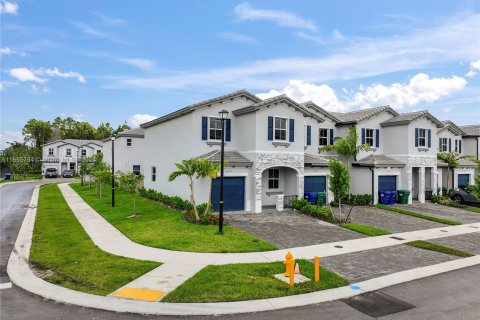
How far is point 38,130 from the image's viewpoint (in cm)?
8781

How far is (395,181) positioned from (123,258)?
24.2m

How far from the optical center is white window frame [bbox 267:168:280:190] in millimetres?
23938

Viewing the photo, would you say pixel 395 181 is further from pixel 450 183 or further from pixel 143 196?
pixel 143 196

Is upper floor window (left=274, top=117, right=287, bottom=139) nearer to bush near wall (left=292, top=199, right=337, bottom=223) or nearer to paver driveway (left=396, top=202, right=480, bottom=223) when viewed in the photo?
bush near wall (left=292, top=199, right=337, bottom=223)

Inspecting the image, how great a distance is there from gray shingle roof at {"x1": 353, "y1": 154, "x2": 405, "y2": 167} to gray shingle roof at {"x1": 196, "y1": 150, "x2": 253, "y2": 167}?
11297 millimetres

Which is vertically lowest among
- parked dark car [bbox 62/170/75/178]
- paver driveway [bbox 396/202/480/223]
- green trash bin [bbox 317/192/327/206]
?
paver driveway [bbox 396/202/480/223]

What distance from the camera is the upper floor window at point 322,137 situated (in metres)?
29.3

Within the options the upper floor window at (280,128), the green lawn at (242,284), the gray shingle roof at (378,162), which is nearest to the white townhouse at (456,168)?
the gray shingle roof at (378,162)

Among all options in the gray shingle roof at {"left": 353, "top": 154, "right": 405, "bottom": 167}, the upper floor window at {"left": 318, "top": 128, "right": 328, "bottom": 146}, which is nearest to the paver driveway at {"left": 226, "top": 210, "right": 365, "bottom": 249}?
the gray shingle roof at {"left": 353, "top": 154, "right": 405, "bottom": 167}

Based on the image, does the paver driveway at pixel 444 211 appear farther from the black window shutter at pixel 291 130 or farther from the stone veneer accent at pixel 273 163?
the black window shutter at pixel 291 130

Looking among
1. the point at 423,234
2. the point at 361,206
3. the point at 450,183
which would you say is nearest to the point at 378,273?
the point at 423,234

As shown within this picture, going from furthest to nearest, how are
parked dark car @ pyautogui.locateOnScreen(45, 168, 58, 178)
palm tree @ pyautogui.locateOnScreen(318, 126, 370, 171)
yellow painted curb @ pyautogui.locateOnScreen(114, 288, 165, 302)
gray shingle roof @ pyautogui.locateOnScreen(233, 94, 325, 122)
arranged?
1. parked dark car @ pyautogui.locateOnScreen(45, 168, 58, 178)
2. palm tree @ pyautogui.locateOnScreen(318, 126, 370, 171)
3. gray shingle roof @ pyautogui.locateOnScreen(233, 94, 325, 122)
4. yellow painted curb @ pyautogui.locateOnScreen(114, 288, 165, 302)

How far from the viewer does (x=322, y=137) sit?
29.5 m

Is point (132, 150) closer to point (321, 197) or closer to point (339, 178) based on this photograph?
Answer: point (321, 197)
